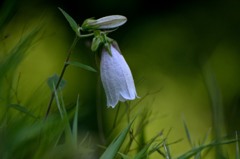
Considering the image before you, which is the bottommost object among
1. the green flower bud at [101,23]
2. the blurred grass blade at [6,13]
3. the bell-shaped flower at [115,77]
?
the bell-shaped flower at [115,77]

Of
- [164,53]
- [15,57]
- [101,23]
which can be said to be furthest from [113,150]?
[164,53]

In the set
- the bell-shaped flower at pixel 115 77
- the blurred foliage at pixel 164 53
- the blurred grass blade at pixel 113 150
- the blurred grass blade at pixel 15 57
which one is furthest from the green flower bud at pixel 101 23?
the blurred foliage at pixel 164 53

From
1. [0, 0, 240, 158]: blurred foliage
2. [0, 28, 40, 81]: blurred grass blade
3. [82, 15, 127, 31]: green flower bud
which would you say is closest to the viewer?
[0, 28, 40, 81]: blurred grass blade

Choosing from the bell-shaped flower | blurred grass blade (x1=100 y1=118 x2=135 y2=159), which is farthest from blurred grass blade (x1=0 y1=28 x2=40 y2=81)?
the bell-shaped flower

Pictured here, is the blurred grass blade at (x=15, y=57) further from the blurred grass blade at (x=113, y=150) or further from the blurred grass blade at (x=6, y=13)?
the blurred grass blade at (x=113, y=150)

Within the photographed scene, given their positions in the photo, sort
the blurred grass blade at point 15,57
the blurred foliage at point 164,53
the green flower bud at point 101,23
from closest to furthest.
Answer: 1. the blurred grass blade at point 15,57
2. the green flower bud at point 101,23
3. the blurred foliage at point 164,53

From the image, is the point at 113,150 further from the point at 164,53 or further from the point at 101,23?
Result: the point at 164,53

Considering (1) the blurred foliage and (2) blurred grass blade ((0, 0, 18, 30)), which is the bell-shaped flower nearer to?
(2) blurred grass blade ((0, 0, 18, 30))

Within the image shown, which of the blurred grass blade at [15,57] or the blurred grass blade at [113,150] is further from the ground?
the blurred grass blade at [15,57]
